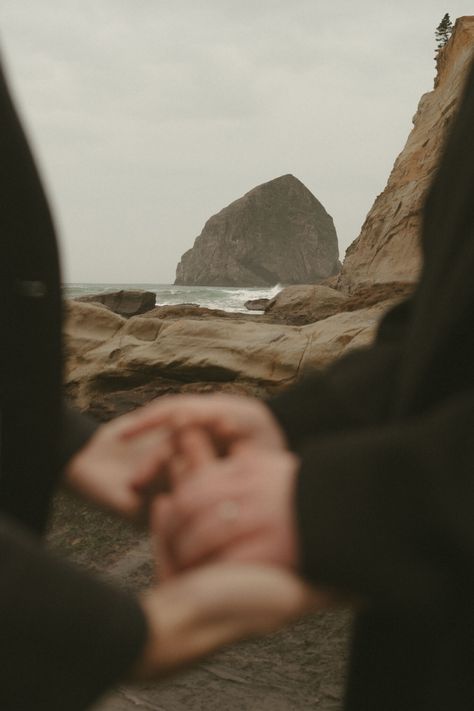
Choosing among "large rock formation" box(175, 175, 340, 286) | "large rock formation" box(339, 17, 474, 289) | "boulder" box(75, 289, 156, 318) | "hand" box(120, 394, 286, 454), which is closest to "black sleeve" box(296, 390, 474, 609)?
"hand" box(120, 394, 286, 454)

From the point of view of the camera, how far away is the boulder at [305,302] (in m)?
10.8

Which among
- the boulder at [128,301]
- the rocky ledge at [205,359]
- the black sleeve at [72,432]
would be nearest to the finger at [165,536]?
the black sleeve at [72,432]

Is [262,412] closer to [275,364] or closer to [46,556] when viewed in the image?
[46,556]

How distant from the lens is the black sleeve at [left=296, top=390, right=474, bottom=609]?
0.58 m

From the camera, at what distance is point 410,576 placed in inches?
22.8

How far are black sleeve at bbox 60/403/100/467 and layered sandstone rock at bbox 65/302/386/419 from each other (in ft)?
12.3

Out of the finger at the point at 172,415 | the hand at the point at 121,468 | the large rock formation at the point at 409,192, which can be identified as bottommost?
the hand at the point at 121,468

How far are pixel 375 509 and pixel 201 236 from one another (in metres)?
105

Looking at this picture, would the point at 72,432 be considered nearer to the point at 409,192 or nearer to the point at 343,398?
the point at 343,398

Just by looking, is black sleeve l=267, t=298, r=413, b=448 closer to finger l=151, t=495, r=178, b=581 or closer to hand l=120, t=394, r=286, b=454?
hand l=120, t=394, r=286, b=454

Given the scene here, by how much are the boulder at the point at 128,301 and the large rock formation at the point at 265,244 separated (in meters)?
80.6

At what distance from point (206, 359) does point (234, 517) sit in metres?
4.41

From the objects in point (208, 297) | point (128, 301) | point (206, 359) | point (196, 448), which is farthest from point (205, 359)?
point (208, 297)

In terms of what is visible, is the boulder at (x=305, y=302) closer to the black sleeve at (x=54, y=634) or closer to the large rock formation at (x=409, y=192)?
the large rock formation at (x=409, y=192)
